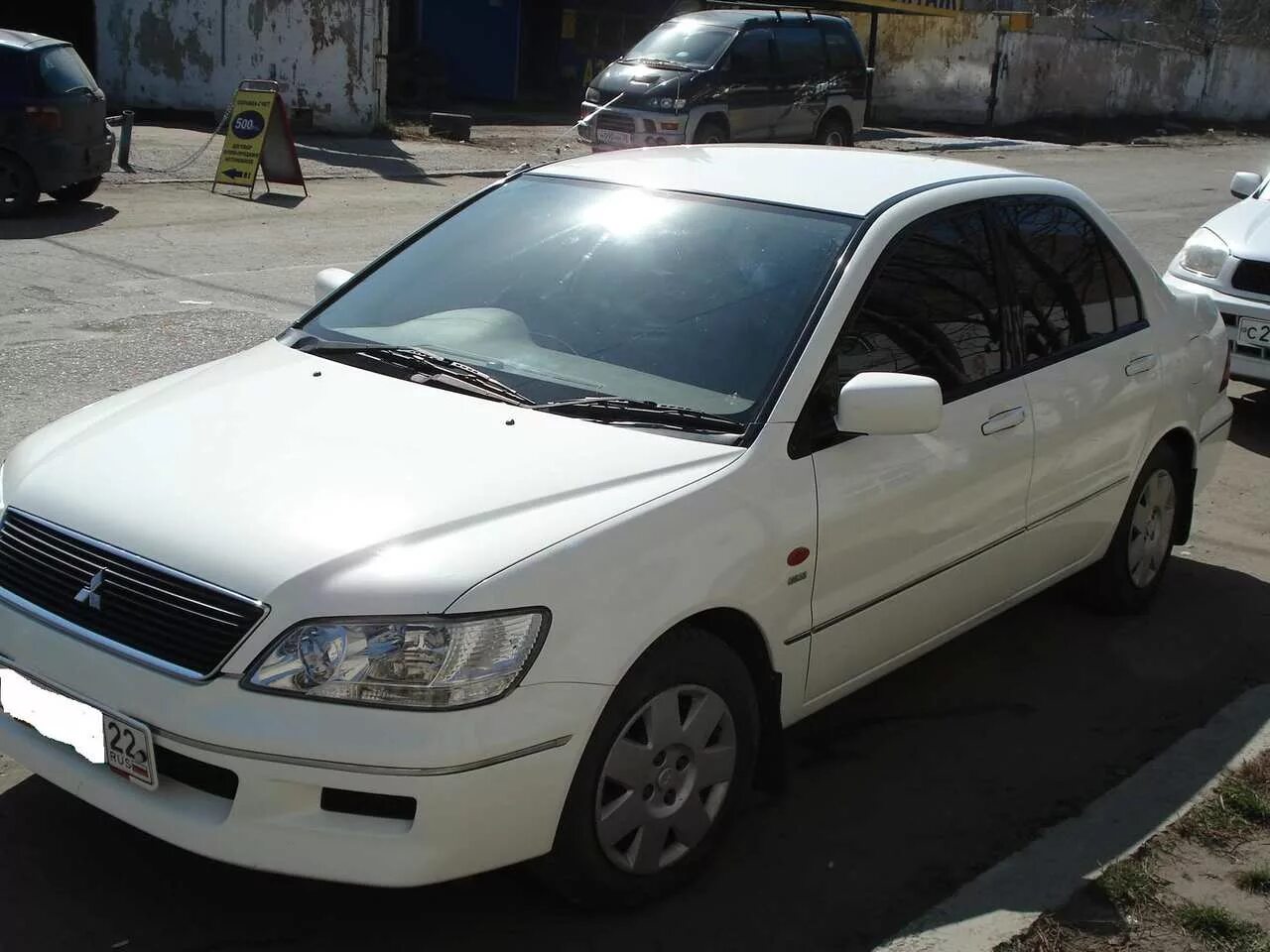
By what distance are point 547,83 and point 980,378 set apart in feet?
95.2

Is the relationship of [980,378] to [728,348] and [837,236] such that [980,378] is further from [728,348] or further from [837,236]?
[728,348]

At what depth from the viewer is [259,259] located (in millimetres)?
11891

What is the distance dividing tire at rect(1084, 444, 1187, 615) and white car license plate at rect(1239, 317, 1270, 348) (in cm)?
296

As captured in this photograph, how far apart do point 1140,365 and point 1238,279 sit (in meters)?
3.77

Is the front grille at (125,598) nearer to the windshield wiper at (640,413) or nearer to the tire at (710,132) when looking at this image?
the windshield wiper at (640,413)

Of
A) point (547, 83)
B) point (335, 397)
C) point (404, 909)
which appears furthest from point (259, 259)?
point (547, 83)

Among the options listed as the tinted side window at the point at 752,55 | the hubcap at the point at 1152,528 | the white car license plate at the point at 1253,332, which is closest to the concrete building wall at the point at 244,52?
the tinted side window at the point at 752,55

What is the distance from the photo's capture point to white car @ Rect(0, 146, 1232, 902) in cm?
303

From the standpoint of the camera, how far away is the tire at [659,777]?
3.28 meters

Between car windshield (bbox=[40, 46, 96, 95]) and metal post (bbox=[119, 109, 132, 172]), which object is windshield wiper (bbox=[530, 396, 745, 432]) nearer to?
car windshield (bbox=[40, 46, 96, 95])

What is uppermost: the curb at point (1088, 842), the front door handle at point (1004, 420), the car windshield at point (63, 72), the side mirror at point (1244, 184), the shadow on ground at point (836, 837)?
the car windshield at point (63, 72)

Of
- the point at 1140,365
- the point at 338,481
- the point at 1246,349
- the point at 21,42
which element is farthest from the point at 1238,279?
the point at 21,42

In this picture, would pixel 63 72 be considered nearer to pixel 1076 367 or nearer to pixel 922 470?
pixel 1076 367

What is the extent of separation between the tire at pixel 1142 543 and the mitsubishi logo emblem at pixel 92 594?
3570 millimetres
